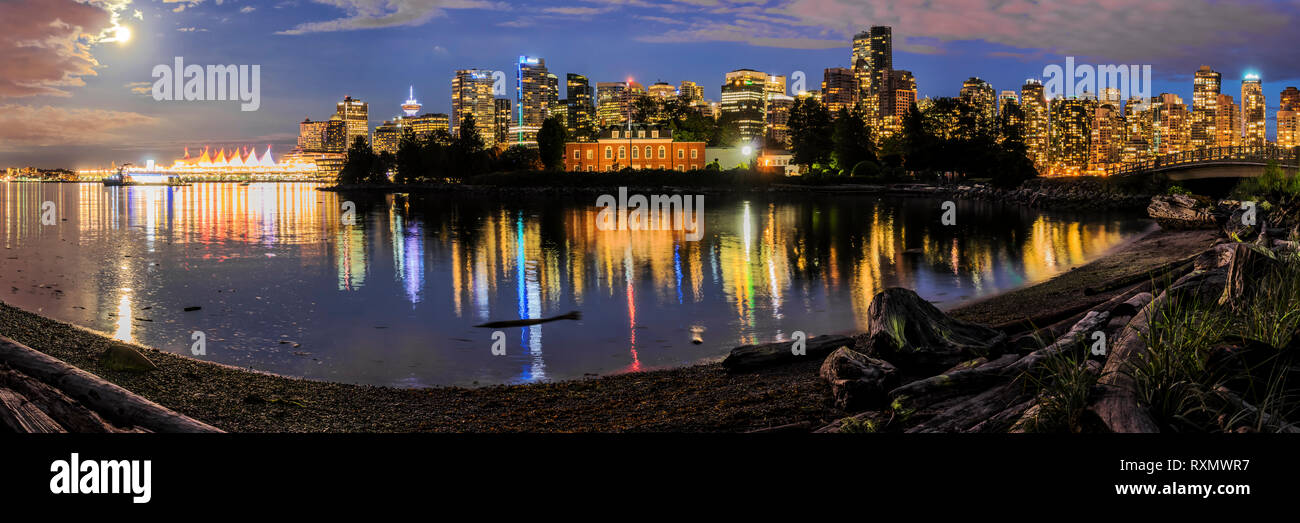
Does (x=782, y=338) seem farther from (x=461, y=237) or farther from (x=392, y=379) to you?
(x=461, y=237)

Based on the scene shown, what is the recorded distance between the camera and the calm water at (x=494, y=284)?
60.3ft

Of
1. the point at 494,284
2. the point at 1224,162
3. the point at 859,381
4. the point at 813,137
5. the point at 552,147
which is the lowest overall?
the point at 494,284

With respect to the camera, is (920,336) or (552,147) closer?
(920,336)

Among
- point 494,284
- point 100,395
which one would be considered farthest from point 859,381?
point 494,284

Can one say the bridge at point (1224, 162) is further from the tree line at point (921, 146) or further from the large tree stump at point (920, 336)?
the large tree stump at point (920, 336)

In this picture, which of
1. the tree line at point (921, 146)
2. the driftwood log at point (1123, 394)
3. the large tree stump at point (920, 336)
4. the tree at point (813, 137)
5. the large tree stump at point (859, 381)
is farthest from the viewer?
the tree at point (813, 137)

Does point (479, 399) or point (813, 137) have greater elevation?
point (813, 137)

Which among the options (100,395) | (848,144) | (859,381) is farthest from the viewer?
(848,144)

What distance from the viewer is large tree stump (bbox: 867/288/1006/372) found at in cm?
1056

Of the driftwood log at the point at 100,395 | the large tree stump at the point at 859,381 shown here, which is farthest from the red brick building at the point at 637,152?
the driftwood log at the point at 100,395

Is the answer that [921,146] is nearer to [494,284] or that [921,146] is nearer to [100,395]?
[494,284]

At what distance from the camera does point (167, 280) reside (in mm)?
31109

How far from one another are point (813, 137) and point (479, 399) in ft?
493

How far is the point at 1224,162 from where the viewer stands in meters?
64.6
